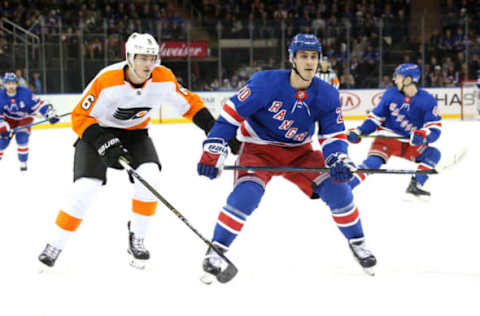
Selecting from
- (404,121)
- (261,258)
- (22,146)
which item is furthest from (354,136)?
(22,146)

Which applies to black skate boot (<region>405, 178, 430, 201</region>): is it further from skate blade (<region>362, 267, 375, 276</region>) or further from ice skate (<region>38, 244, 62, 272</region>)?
ice skate (<region>38, 244, 62, 272</region>)

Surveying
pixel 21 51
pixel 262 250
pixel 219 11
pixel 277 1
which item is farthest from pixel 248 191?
pixel 277 1

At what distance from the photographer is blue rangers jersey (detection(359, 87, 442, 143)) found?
4.41m

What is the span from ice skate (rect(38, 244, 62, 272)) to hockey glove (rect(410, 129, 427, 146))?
2505mm

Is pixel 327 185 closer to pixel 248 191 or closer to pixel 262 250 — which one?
pixel 248 191

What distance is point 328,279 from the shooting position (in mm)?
2725

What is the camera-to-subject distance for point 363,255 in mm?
2764

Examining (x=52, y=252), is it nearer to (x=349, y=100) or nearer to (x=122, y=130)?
(x=122, y=130)

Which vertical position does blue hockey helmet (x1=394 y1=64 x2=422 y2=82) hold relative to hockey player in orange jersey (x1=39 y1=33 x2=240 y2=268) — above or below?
above

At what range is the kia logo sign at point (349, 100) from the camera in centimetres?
1184

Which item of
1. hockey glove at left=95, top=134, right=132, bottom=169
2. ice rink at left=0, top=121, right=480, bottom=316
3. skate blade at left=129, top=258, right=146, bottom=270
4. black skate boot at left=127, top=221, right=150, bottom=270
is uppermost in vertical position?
hockey glove at left=95, top=134, right=132, bottom=169

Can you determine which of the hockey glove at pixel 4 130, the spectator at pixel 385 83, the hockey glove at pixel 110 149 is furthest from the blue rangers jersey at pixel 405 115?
the spectator at pixel 385 83

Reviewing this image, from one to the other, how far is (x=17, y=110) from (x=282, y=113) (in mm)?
4545

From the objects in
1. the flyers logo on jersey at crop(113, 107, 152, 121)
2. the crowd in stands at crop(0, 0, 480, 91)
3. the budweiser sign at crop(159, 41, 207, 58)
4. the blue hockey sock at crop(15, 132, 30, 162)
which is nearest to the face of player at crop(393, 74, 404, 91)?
the flyers logo on jersey at crop(113, 107, 152, 121)
